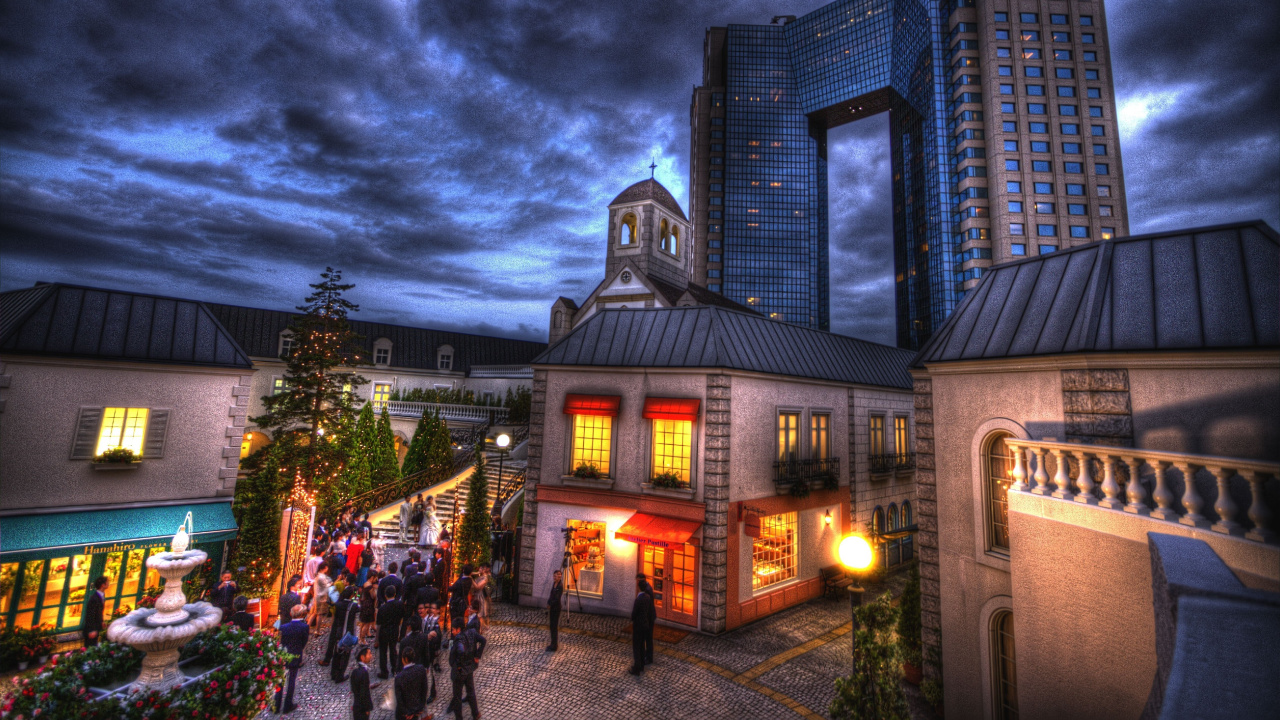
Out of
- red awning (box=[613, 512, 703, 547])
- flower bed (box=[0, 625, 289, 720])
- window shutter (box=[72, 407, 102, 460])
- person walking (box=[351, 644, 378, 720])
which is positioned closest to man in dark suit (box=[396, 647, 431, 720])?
person walking (box=[351, 644, 378, 720])

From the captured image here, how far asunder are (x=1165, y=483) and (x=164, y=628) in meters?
12.6

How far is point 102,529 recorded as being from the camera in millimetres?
12148

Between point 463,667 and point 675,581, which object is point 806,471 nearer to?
point 675,581

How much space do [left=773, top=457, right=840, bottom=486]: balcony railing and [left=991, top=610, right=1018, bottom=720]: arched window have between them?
7379mm

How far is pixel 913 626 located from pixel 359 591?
13.9m

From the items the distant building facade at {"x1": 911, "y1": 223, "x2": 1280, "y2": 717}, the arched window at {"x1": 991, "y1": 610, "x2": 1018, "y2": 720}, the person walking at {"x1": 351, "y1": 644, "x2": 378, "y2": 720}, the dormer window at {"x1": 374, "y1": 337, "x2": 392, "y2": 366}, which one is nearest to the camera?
the distant building facade at {"x1": 911, "y1": 223, "x2": 1280, "y2": 717}

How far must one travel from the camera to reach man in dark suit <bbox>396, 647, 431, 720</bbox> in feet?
26.4

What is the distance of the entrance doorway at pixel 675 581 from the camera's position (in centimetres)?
1439

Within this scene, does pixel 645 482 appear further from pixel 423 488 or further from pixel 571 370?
pixel 423 488

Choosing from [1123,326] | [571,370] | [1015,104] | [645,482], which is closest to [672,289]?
[571,370]

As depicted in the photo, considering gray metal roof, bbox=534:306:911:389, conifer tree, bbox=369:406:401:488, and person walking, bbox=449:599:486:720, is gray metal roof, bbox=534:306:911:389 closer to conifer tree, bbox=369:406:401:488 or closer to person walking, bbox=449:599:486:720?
person walking, bbox=449:599:486:720

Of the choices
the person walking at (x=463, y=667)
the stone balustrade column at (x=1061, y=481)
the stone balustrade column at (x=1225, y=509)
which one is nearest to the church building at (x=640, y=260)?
the person walking at (x=463, y=667)

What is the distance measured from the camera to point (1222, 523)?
4.65 metres

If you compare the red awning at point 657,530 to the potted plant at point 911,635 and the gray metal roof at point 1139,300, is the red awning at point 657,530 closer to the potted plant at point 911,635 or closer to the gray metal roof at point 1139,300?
the potted plant at point 911,635
